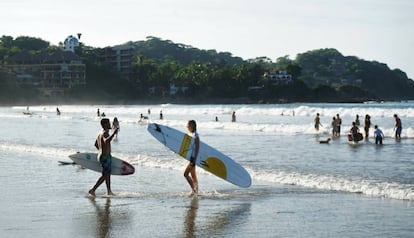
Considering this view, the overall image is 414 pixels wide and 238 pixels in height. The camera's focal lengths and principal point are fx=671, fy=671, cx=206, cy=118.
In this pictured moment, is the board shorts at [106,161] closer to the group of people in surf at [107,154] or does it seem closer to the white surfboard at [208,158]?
the group of people in surf at [107,154]

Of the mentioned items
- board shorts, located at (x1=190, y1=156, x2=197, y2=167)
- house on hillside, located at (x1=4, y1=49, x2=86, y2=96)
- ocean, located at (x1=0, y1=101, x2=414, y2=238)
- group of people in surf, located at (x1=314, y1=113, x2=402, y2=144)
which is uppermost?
house on hillside, located at (x1=4, y1=49, x2=86, y2=96)

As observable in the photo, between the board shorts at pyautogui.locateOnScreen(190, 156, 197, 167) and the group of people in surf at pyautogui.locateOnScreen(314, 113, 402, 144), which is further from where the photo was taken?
the group of people in surf at pyautogui.locateOnScreen(314, 113, 402, 144)

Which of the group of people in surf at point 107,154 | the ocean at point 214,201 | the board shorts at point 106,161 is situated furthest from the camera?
the board shorts at point 106,161

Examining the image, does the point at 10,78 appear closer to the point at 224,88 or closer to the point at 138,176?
the point at 224,88

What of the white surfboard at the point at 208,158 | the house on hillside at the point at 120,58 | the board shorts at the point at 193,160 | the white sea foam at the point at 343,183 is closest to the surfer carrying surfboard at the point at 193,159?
the board shorts at the point at 193,160

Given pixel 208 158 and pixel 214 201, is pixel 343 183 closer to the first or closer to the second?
pixel 208 158

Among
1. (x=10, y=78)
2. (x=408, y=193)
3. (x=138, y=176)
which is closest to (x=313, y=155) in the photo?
(x=138, y=176)

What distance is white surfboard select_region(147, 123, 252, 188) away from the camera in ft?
45.9

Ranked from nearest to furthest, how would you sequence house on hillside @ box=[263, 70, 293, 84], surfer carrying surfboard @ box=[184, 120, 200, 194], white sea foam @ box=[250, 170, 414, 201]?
surfer carrying surfboard @ box=[184, 120, 200, 194] → white sea foam @ box=[250, 170, 414, 201] → house on hillside @ box=[263, 70, 293, 84]

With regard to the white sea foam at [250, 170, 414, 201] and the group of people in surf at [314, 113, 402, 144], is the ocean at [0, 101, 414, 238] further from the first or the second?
the group of people in surf at [314, 113, 402, 144]

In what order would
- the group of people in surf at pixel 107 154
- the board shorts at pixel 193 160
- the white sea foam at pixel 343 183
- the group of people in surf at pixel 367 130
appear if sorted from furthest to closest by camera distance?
the group of people in surf at pixel 367 130 → the white sea foam at pixel 343 183 → the board shorts at pixel 193 160 → the group of people in surf at pixel 107 154

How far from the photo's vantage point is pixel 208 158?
1418cm

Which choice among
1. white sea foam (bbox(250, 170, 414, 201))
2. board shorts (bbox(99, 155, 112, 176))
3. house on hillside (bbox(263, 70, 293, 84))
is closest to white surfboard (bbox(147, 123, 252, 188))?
white sea foam (bbox(250, 170, 414, 201))

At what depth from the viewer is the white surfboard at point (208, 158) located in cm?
1398
